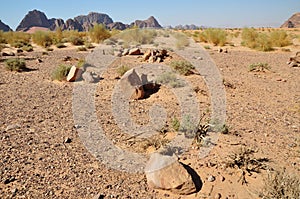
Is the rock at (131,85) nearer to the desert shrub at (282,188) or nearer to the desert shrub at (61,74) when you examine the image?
the desert shrub at (61,74)

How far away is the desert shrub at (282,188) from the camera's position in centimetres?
333

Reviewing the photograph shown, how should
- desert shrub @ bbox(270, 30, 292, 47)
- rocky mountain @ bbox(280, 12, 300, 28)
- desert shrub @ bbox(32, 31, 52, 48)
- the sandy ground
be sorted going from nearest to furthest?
the sandy ground → desert shrub @ bbox(270, 30, 292, 47) → desert shrub @ bbox(32, 31, 52, 48) → rocky mountain @ bbox(280, 12, 300, 28)

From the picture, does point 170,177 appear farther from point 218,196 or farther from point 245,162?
point 245,162

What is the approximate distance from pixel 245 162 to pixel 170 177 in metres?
1.29

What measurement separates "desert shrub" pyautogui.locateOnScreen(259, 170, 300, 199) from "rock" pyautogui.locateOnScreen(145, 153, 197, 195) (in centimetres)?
94

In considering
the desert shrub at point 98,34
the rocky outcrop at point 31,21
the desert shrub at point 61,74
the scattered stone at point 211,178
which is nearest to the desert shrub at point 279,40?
the desert shrub at point 98,34

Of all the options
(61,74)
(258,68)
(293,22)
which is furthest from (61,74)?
(293,22)

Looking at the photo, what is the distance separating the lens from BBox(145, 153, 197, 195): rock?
12.5 ft

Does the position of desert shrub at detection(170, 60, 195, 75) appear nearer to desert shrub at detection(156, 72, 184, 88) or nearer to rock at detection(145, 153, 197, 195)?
desert shrub at detection(156, 72, 184, 88)

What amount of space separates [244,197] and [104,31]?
88.2ft

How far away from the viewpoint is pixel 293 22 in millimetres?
97188

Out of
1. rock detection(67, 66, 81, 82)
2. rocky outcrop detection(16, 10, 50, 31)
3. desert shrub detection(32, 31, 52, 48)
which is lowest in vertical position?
rock detection(67, 66, 81, 82)

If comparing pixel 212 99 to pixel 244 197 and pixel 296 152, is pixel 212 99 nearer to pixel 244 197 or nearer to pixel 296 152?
pixel 296 152

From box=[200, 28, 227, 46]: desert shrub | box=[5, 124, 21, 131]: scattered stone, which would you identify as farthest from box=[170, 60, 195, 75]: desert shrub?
box=[200, 28, 227, 46]: desert shrub
